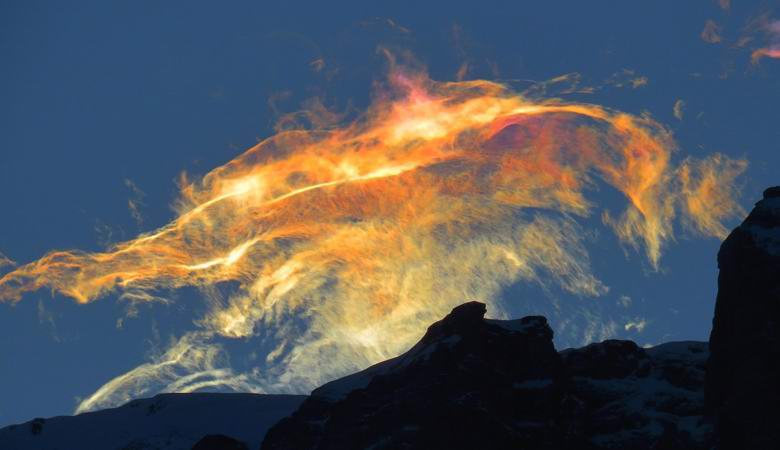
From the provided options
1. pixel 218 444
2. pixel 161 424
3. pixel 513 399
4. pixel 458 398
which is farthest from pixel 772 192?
pixel 161 424

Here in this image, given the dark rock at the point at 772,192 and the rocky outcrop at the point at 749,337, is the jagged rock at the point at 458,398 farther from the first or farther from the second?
the dark rock at the point at 772,192

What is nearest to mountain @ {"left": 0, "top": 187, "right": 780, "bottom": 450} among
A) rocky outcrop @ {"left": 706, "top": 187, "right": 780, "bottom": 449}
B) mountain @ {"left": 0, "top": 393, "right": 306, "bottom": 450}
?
rocky outcrop @ {"left": 706, "top": 187, "right": 780, "bottom": 449}

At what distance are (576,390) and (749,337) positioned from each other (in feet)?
56.7

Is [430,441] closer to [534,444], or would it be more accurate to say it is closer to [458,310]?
[534,444]

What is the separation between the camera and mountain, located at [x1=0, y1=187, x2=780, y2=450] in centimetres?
5756

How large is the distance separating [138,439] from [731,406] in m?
64.7

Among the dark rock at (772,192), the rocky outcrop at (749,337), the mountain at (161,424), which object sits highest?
the mountain at (161,424)

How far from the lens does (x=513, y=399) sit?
66625mm

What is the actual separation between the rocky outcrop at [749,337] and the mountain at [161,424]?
158 ft

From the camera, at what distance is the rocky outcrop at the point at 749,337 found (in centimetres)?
5456

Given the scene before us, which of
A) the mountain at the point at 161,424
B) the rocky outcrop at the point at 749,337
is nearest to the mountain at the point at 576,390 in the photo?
the rocky outcrop at the point at 749,337

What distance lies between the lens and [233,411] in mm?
98562

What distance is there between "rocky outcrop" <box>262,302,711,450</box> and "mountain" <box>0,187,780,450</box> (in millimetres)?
108

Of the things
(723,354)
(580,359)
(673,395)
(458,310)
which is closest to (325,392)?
(458,310)
